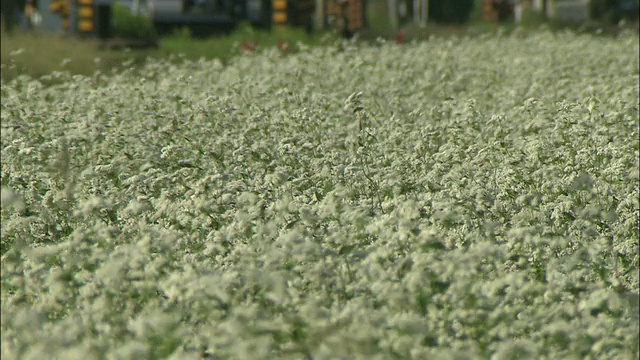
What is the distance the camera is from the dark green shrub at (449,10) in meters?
43.9

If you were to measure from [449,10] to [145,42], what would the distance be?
1065 inches

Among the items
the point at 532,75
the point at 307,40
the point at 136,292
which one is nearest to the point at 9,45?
the point at 307,40

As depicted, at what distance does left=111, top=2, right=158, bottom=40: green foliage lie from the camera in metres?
23.7

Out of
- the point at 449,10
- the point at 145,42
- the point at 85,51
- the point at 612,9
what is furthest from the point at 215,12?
the point at 449,10

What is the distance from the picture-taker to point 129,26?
23891mm

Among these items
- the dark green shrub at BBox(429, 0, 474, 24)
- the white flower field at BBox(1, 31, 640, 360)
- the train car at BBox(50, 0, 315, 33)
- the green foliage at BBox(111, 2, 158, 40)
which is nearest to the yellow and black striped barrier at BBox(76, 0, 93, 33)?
the green foliage at BBox(111, 2, 158, 40)

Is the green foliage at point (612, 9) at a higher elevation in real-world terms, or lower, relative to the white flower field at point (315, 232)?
higher

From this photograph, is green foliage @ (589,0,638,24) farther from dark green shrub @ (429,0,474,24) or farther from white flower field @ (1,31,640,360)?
white flower field @ (1,31,640,360)

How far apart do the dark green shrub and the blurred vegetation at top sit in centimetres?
1153

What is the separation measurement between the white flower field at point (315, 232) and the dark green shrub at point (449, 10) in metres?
34.9

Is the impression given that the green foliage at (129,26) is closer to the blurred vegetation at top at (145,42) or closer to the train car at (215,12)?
the blurred vegetation at top at (145,42)

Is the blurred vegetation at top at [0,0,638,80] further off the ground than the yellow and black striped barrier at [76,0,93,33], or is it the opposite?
the yellow and black striped barrier at [76,0,93,33]

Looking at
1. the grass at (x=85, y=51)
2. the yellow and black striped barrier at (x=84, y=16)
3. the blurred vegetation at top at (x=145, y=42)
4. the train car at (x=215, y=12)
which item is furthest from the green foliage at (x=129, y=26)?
the train car at (x=215, y=12)

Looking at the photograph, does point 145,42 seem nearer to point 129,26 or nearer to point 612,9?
point 129,26
